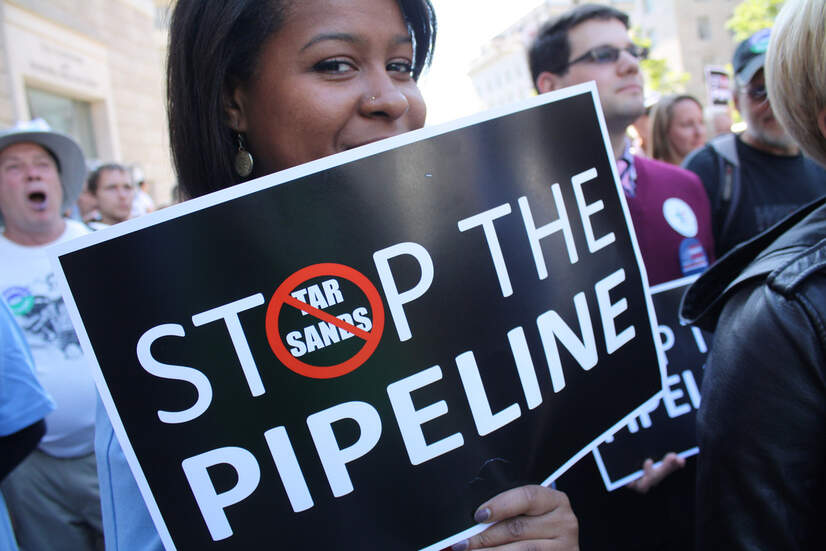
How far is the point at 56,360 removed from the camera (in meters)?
2.93

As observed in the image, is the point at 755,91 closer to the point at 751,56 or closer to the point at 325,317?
the point at 751,56

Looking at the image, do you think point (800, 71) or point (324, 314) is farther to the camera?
point (800, 71)

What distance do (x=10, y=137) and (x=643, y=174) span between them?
11.0ft

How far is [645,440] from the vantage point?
190cm

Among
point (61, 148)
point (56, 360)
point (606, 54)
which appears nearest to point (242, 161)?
point (606, 54)

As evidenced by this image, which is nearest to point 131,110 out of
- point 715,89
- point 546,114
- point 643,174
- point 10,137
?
point 10,137

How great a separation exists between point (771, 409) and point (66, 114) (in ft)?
47.2

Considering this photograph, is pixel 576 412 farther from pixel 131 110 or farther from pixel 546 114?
pixel 131 110

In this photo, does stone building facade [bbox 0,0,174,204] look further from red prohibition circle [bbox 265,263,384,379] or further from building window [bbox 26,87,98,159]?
red prohibition circle [bbox 265,263,384,379]

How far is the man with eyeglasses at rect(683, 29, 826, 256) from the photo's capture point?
9.31ft

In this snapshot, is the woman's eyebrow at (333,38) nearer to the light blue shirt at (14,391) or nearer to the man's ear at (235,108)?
the man's ear at (235,108)

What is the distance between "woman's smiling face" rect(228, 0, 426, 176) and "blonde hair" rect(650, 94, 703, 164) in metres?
3.96

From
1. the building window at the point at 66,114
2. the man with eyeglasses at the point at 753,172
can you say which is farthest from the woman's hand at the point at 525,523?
the building window at the point at 66,114

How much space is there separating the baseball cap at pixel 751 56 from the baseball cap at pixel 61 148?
3784 millimetres
